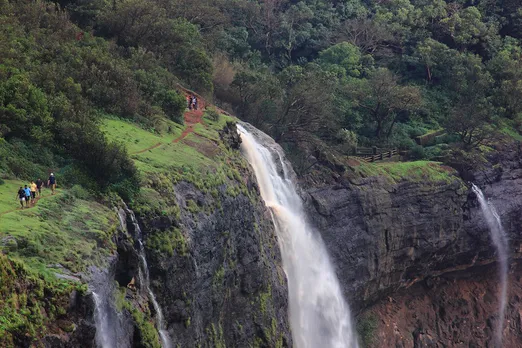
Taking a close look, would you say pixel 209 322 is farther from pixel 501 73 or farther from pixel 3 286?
pixel 501 73

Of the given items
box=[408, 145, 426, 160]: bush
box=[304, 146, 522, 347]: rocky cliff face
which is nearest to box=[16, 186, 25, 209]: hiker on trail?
box=[304, 146, 522, 347]: rocky cliff face

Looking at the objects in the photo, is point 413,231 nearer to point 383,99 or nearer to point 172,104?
point 383,99

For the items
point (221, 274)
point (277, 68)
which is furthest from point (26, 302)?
point (277, 68)

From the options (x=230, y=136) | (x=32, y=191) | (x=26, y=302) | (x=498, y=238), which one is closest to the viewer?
(x=26, y=302)

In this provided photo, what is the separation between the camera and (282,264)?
3128cm

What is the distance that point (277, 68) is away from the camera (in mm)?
57094

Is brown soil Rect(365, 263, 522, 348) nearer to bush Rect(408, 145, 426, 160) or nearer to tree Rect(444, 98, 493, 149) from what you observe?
bush Rect(408, 145, 426, 160)

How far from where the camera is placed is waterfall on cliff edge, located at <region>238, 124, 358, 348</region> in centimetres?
3234

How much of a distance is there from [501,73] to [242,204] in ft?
109

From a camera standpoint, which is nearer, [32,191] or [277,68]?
[32,191]

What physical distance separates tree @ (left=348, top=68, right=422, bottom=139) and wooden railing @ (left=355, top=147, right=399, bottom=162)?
1696 millimetres

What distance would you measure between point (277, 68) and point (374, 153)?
1360cm

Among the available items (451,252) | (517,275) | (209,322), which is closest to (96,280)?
(209,322)

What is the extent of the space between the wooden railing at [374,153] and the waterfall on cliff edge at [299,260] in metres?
10.9
